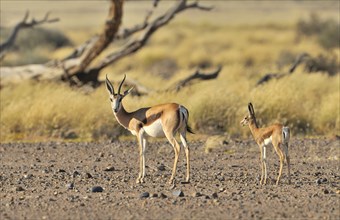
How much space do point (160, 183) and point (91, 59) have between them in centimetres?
990

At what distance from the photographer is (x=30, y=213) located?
9.85 meters

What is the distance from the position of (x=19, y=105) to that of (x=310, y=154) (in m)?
6.04

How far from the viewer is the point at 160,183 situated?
40.1 ft

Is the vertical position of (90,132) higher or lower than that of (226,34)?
higher

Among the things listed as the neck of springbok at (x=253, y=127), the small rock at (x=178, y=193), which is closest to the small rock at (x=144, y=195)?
the small rock at (x=178, y=193)

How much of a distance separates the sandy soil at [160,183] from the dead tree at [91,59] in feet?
15.2

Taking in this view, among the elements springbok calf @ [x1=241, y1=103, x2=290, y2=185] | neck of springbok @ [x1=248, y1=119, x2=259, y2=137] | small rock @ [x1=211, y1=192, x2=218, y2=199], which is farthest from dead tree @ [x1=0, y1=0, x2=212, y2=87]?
small rock @ [x1=211, y1=192, x2=218, y2=199]

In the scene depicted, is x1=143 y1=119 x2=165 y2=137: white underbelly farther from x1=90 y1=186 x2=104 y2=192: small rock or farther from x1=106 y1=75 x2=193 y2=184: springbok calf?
x1=90 y1=186 x2=104 y2=192: small rock

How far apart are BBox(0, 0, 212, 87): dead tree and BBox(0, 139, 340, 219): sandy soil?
15.2ft

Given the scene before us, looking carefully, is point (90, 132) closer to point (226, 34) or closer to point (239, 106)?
point (239, 106)

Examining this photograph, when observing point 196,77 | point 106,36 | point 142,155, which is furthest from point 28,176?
point 196,77

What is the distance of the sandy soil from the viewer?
9.86m

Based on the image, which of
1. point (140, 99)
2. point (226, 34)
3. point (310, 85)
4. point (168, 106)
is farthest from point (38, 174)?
point (226, 34)

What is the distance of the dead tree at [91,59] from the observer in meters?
21.5
